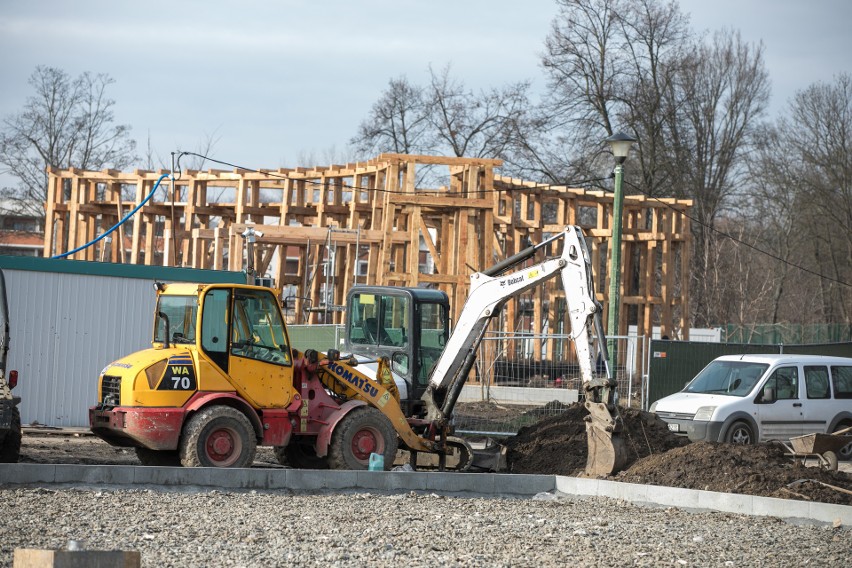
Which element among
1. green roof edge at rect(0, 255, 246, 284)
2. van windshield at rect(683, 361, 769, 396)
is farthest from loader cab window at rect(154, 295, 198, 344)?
van windshield at rect(683, 361, 769, 396)

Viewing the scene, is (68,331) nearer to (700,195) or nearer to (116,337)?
(116,337)

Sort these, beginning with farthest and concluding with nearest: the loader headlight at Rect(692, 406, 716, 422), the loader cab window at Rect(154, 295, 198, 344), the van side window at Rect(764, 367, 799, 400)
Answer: the van side window at Rect(764, 367, 799, 400), the loader headlight at Rect(692, 406, 716, 422), the loader cab window at Rect(154, 295, 198, 344)

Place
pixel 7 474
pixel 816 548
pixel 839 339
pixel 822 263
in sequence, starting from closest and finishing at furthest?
pixel 816 548 < pixel 7 474 < pixel 839 339 < pixel 822 263

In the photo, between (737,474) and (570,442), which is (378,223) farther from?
(737,474)

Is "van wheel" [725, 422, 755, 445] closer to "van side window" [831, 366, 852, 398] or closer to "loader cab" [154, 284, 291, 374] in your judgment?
"van side window" [831, 366, 852, 398]

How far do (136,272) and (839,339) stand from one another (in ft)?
103

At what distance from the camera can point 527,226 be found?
103 feet

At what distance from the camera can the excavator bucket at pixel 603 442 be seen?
1327 cm

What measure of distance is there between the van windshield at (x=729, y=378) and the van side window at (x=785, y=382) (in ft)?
0.67

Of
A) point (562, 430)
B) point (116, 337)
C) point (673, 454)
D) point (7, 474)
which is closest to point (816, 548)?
point (673, 454)

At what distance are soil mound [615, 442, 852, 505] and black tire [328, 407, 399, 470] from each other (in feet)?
9.37

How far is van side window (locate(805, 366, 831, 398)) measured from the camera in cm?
1797

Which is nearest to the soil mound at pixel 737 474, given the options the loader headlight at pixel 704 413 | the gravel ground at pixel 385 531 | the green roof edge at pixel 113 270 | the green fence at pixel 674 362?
the gravel ground at pixel 385 531

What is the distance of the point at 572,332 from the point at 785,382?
5.36 metres
